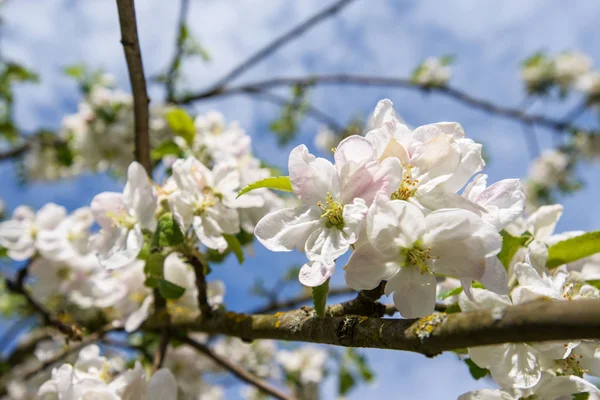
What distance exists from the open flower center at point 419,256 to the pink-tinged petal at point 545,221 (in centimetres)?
61

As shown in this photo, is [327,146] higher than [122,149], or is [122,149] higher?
[327,146]

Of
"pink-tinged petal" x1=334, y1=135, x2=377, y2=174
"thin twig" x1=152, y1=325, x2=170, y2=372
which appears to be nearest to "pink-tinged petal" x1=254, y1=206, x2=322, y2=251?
"pink-tinged petal" x1=334, y1=135, x2=377, y2=174

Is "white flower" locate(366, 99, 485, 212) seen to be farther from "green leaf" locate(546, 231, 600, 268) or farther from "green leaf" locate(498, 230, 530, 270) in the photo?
"green leaf" locate(546, 231, 600, 268)

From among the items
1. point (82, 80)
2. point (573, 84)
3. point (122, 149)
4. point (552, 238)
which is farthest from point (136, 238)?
point (573, 84)

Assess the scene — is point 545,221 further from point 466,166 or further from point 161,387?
point 161,387

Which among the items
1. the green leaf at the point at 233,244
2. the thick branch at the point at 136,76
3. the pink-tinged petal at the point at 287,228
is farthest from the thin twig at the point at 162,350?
the pink-tinged petal at the point at 287,228

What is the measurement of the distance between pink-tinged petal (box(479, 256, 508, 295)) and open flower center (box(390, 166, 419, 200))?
19cm

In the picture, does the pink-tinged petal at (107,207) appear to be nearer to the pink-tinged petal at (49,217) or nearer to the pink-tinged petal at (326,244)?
the pink-tinged petal at (326,244)

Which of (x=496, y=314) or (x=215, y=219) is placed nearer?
(x=496, y=314)

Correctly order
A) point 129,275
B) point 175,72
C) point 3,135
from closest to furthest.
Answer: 1. point 129,275
2. point 175,72
3. point 3,135

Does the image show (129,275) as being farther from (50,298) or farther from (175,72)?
(175,72)

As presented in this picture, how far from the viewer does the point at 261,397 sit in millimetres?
6125

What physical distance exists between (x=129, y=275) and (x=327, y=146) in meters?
5.37

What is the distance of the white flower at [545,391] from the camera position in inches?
38.9
